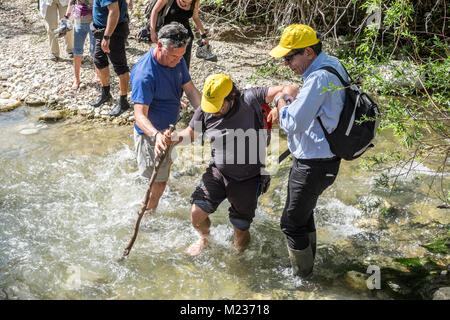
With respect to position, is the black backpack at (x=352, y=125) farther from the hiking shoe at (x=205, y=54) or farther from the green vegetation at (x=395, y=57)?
the hiking shoe at (x=205, y=54)

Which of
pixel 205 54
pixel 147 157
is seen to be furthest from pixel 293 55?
pixel 205 54

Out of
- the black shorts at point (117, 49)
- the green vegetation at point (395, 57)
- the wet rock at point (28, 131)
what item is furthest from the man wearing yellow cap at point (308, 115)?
the wet rock at point (28, 131)

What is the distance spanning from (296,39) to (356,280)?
2236mm

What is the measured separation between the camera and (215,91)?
3463mm

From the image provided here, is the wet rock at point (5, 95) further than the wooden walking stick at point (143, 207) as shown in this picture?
Yes

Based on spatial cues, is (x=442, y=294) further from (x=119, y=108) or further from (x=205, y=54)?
(x=205, y=54)

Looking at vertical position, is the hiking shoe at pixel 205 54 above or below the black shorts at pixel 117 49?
below

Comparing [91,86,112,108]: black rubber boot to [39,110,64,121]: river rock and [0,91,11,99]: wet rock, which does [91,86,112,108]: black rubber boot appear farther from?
[0,91,11,99]: wet rock

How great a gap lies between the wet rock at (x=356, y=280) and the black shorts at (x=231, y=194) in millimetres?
1066

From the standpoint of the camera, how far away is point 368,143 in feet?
11.1

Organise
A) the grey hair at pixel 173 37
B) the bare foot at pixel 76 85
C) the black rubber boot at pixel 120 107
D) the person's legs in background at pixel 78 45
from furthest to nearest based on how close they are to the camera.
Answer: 1. the bare foot at pixel 76 85
2. the person's legs in background at pixel 78 45
3. the black rubber boot at pixel 120 107
4. the grey hair at pixel 173 37

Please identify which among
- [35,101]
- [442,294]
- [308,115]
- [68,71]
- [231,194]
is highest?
[308,115]

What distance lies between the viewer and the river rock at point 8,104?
25.4 feet
